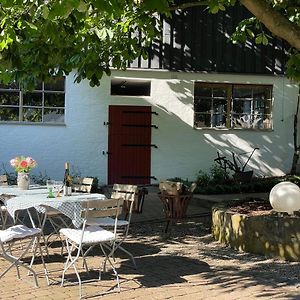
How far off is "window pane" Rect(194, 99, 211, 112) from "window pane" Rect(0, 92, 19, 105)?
201 inches

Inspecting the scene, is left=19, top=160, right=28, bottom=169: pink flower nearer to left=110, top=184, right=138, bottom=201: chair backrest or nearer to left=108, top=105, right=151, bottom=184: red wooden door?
left=110, top=184, right=138, bottom=201: chair backrest

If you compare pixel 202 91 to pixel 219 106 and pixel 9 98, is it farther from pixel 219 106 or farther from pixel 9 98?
pixel 9 98

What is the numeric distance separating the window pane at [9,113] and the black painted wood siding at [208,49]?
3508mm

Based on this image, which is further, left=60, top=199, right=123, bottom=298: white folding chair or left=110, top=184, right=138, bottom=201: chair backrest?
left=110, top=184, right=138, bottom=201: chair backrest

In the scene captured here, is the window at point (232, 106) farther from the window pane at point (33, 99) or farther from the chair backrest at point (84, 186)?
the chair backrest at point (84, 186)

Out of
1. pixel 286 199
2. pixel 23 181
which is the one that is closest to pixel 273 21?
pixel 286 199

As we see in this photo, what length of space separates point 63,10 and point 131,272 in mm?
3291

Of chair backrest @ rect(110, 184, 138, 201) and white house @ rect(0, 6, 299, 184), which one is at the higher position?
white house @ rect(0, 6, 299, 184)

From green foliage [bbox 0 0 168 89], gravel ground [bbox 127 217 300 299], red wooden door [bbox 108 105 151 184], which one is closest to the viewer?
gravel ground [bbox 127 217 300 299]

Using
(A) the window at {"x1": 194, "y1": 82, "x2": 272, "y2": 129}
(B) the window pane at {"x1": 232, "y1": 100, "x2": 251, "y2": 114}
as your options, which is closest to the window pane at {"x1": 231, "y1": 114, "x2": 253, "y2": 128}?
(A) the window at {"x1": 194, "y1": 82, "x2": 272, "y2": 129}

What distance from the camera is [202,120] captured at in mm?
15281

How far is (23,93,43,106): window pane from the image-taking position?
1441 centimetres

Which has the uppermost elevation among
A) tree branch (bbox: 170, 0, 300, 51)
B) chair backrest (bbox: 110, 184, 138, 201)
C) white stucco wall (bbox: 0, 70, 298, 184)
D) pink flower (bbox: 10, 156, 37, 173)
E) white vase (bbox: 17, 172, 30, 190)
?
tree branch (bbox: 170, 0, 300, 51)

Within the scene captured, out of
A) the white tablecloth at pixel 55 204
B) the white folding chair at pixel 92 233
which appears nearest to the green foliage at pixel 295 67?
the white folding chair at pixel 92 233
